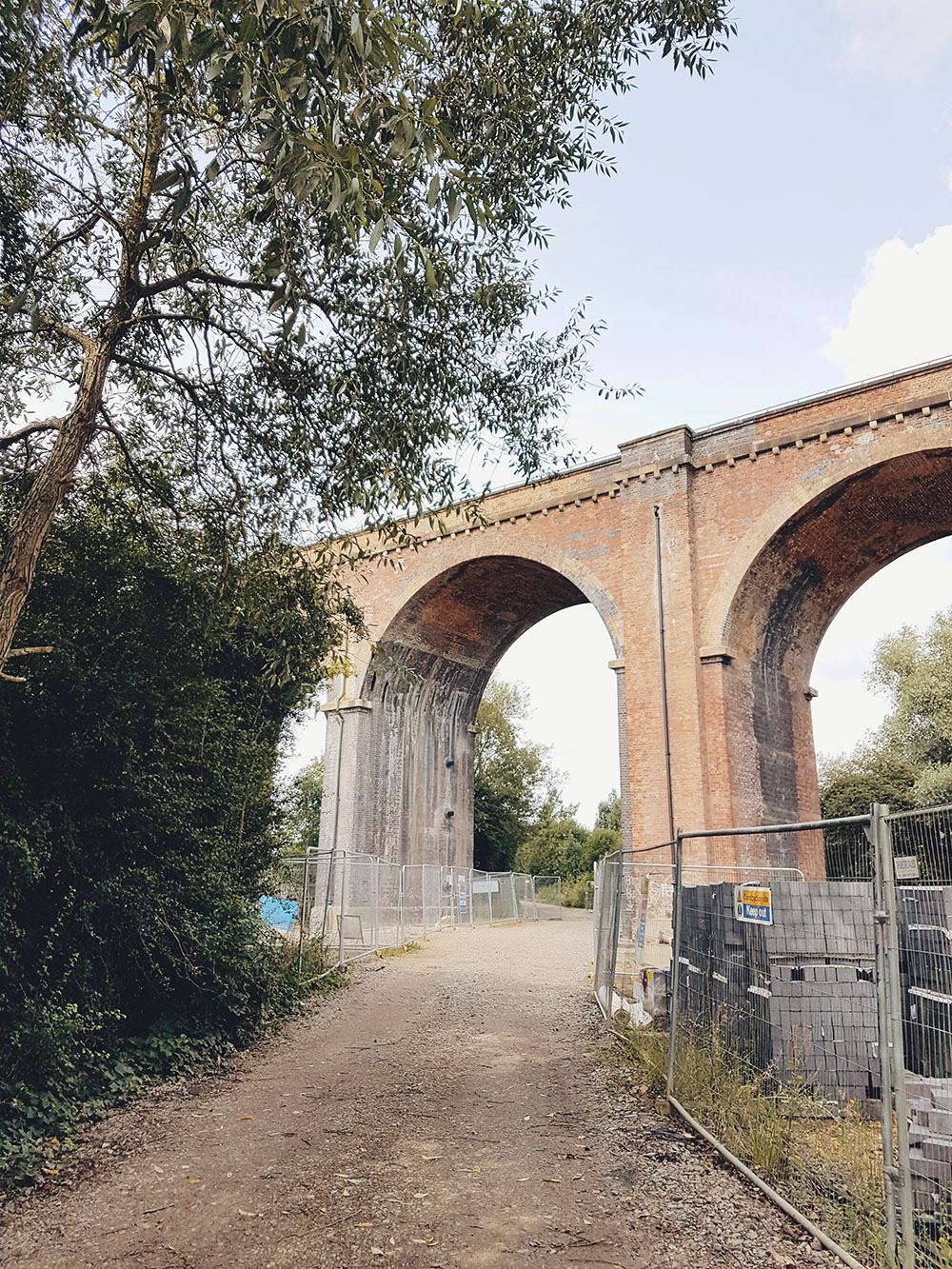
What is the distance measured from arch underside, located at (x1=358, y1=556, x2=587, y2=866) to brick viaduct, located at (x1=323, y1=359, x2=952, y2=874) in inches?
14.0

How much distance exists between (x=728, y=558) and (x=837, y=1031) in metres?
11.4

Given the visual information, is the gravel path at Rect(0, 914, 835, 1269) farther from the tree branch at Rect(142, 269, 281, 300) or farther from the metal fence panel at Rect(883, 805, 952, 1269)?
the tree branch at Rect(142, 269, 281, 300)

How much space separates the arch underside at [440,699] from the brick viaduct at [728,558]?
35cm

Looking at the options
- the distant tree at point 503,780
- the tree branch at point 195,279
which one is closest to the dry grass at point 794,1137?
the tree branch at point 195,279

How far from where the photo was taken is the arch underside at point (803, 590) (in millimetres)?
15844

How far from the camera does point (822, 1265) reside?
361 cm

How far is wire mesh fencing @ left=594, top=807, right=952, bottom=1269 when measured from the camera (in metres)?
3.60

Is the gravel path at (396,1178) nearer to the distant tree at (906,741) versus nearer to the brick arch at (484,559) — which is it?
the brick arch at (484,559)

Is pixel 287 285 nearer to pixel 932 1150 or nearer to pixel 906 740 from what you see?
pixel 932 1150

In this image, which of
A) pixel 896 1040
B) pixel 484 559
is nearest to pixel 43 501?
pixel 896 1040

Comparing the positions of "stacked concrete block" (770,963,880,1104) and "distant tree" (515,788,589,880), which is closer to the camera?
"stacked concrete block" (770,963,880,1104)

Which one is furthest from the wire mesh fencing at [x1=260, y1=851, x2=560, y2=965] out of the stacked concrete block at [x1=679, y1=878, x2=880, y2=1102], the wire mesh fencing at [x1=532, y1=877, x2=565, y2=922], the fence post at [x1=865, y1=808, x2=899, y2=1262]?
the fence post at [x1=865, y1=808, x2=899, y2=1262]

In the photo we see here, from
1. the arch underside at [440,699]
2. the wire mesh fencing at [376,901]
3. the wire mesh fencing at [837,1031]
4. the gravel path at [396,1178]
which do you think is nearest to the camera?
the wire mesh fencing at [837,1031]

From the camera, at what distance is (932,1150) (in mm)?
3736
